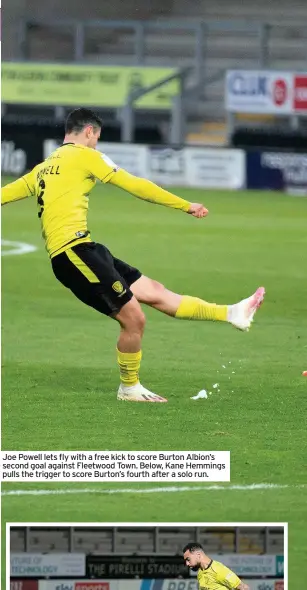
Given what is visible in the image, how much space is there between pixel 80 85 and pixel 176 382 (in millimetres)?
25129

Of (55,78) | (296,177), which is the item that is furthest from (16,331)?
(55,78)

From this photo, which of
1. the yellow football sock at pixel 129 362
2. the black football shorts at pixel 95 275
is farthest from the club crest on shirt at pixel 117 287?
the yellow football sock at pixel 129 362

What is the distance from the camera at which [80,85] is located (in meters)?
34.2

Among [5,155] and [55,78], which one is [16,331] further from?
[55,78]

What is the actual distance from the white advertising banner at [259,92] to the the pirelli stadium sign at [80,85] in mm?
1871

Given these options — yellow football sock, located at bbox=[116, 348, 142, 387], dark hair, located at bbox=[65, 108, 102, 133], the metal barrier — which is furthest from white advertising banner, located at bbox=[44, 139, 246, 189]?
dark hair, located at bbox=[65, 108, 102, 133]

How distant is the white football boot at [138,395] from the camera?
8930 mm

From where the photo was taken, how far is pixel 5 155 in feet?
96.0

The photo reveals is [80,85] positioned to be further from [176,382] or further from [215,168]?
[176,382]

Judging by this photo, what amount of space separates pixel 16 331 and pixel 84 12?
27.0 meters
